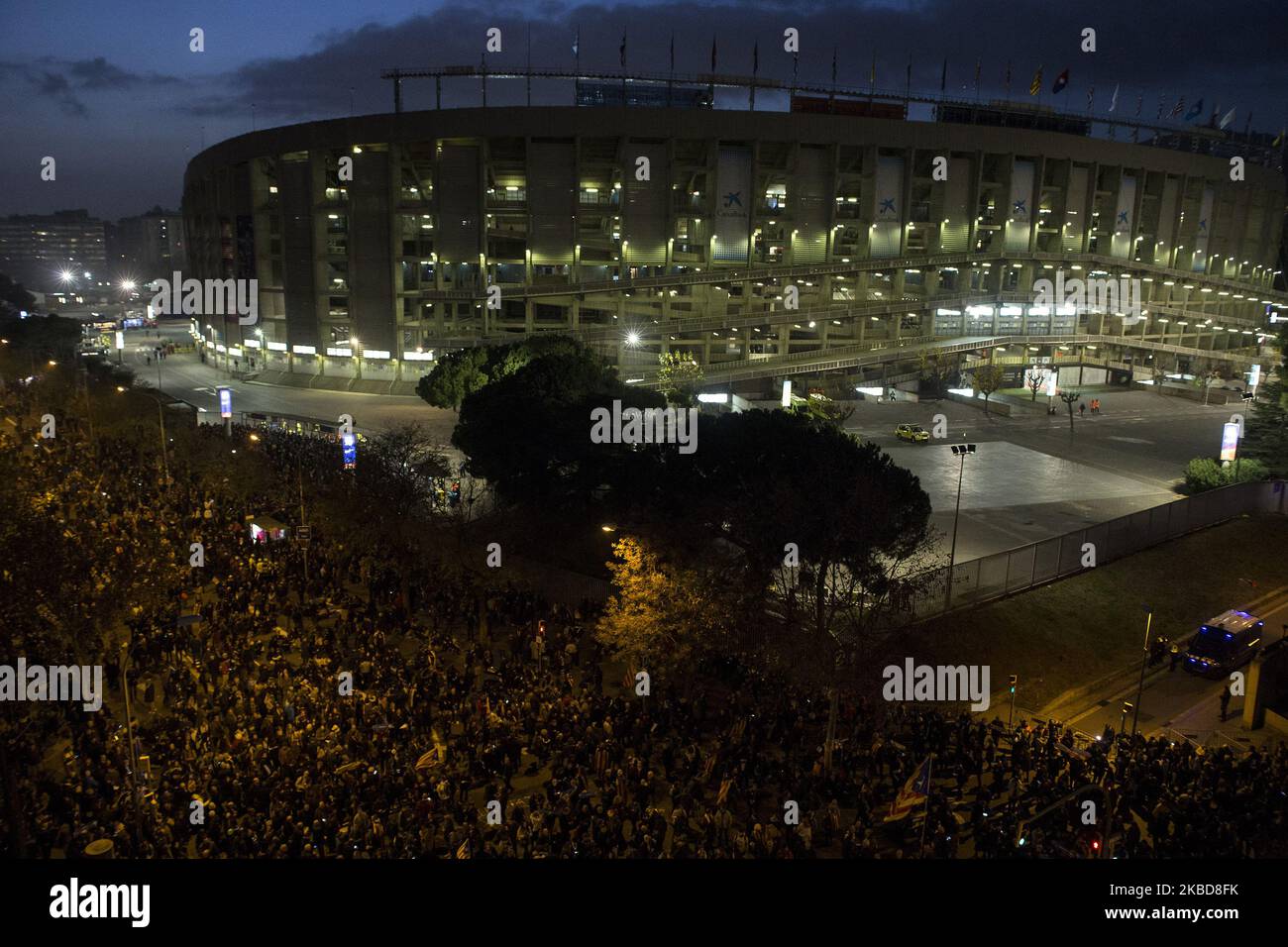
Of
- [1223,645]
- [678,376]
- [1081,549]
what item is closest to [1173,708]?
[1223,645]

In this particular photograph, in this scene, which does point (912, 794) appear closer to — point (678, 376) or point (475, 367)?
point (475, 367)

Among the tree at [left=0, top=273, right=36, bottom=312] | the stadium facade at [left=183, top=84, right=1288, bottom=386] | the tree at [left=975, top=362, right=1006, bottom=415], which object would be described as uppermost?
the stadium facade at [left=183, top=84, right=1288, bottom=386]

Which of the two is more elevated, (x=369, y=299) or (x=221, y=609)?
(x=369, y=299)

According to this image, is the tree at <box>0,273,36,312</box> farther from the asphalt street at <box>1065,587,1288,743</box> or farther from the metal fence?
the asphalt street at <box>1065,587,1288,743</box>

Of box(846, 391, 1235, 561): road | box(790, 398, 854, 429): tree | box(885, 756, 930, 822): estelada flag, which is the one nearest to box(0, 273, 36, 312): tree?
box(790, 398, 854, 429): tree
